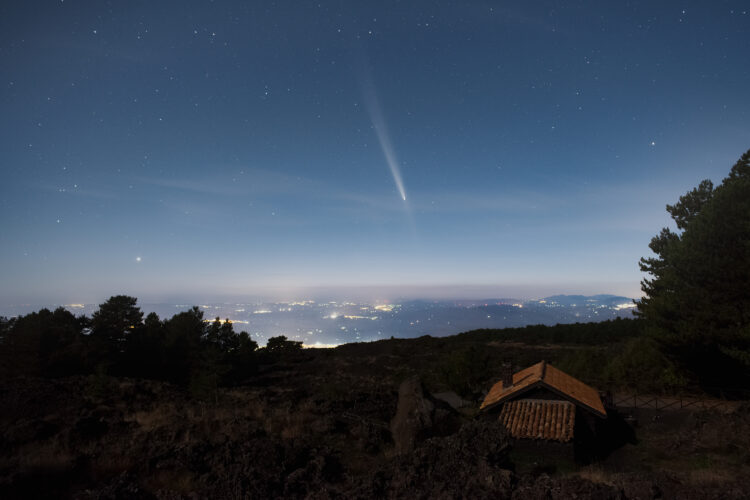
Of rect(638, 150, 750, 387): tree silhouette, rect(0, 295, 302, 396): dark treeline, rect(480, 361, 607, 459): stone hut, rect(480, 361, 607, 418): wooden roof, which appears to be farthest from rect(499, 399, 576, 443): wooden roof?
rect(0, 295, 302, 396): dark treeline

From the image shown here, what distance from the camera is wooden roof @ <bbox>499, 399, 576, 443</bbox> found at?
15.8m

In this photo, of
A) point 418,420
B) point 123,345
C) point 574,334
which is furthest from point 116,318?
point 574,334

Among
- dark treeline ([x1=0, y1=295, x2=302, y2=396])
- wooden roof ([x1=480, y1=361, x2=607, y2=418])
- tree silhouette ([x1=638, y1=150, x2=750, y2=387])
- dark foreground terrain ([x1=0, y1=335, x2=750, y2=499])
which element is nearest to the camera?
dark foreground terrain ([x1=0, y1=335, x2=750, y2=499])

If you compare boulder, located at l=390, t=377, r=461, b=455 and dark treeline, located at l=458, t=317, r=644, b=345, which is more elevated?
boulder, located at l=390, t=377, r=461, b=455

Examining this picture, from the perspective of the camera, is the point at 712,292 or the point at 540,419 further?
the point at 712,292

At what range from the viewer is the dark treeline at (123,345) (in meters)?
29.4

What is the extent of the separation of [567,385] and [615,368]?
1684 cm

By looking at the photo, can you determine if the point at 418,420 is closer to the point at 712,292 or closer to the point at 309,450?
the point at 309,450

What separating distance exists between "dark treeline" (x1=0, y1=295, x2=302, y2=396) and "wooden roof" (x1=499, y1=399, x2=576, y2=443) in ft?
75.0

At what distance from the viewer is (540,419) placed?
1686 centimetres

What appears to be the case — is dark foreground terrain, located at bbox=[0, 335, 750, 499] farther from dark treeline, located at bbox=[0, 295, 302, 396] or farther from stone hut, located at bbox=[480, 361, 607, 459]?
dark treeline, located at bbox=[0, 295, 302, 396]

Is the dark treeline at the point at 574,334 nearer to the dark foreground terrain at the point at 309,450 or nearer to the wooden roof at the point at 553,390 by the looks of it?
the dark foreground terrain at the point at 309,450

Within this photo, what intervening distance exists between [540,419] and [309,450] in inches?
461

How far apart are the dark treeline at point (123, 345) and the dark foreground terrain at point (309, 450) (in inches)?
244
